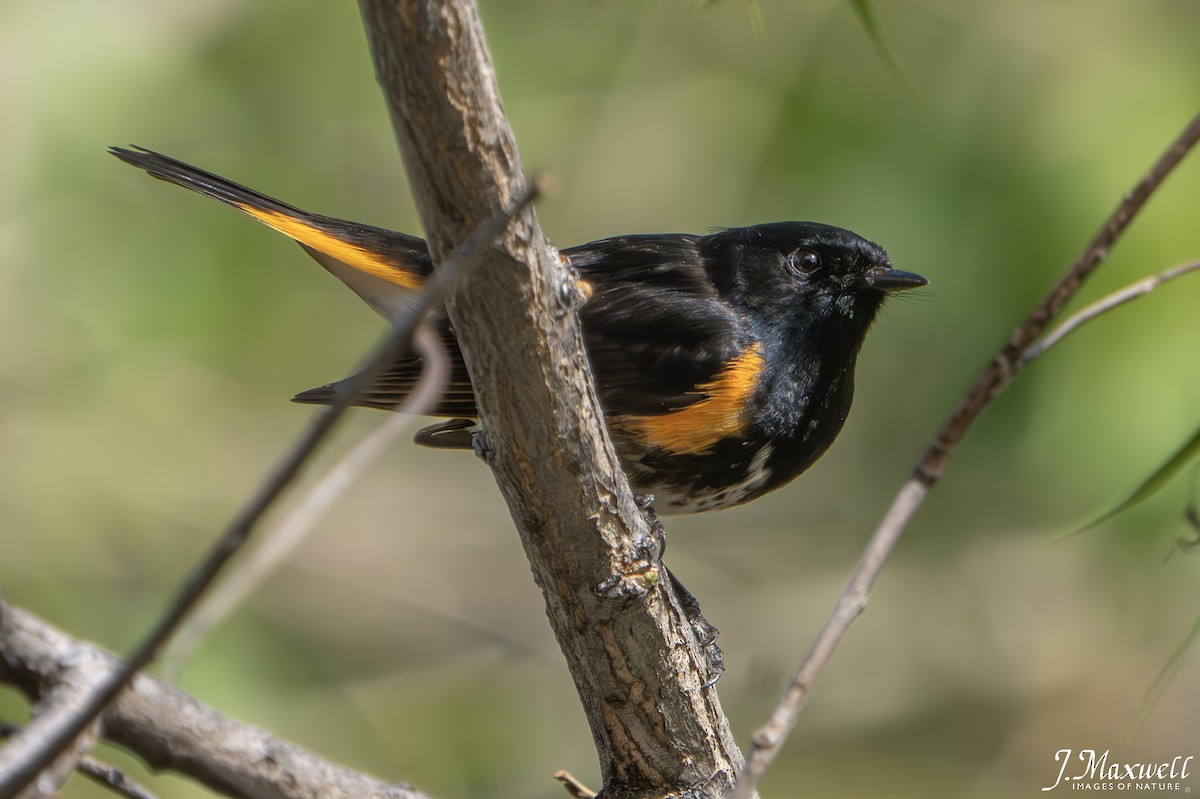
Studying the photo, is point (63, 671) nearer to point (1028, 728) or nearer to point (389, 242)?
point (389, 242)

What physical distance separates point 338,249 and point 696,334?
809 mm

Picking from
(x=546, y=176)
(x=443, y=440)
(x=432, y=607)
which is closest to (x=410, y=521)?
(x=432, y=607)

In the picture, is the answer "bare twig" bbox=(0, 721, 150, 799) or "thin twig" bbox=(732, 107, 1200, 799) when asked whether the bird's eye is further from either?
"bare twig" bbox=(0, 721, 150, 799)

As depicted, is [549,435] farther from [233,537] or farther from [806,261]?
[806,261]

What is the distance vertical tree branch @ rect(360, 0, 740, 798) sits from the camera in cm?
125

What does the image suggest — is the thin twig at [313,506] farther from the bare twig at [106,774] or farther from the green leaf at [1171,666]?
the green leaf at [1171,666]

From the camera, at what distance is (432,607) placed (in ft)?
14.3

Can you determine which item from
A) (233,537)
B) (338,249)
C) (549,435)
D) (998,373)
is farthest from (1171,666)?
(338,249)

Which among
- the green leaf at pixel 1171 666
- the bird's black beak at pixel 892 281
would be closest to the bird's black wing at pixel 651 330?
the bird's black beak at pixel 892 281

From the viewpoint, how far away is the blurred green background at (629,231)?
3.58 metres

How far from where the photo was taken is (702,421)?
7.77 ft

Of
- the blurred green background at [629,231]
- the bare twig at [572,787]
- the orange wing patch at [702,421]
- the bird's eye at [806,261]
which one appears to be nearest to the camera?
the bare twig at [572,787]

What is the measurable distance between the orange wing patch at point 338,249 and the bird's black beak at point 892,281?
102 cm

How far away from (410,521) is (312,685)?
32.7 inches
